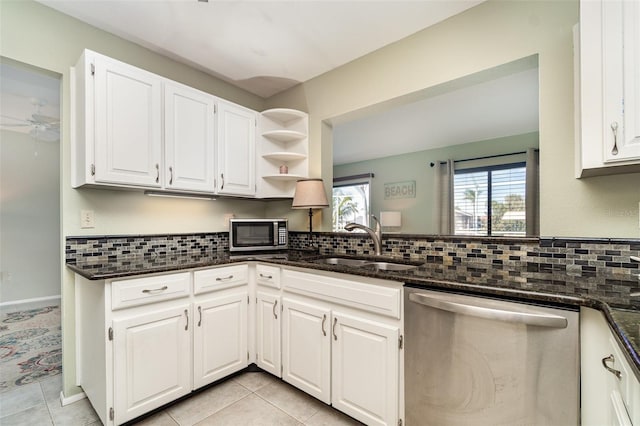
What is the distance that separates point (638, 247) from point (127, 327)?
8.15ft

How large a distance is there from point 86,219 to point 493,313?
2.34 meters

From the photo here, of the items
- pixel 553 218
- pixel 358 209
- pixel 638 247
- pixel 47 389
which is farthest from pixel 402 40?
pixel 358 209

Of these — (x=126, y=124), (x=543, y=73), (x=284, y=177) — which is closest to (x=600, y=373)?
(x=543, y=73)

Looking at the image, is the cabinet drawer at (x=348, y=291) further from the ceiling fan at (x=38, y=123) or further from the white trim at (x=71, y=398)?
the ceiling fan at (x=38, y=123)

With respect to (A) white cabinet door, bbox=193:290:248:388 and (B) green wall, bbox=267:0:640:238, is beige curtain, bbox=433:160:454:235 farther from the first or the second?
(A) white cabinet door, bbox=193:290:248:388

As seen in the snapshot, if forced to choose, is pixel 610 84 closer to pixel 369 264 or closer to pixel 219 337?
pixel 369 264

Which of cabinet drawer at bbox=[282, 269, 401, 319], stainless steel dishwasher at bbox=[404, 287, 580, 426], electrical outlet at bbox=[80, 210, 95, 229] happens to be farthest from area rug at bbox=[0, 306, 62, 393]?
stainless steel dishwasher at bbox=[404, 287, 580, 426]

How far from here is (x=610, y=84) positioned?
1.10 m

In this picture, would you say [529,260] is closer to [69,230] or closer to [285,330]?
[285,330]

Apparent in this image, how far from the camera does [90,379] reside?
65.9 inches

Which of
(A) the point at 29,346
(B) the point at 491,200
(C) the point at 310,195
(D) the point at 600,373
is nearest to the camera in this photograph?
(D) the point at 600,373

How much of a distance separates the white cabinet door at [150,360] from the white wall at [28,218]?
3504 millimetres

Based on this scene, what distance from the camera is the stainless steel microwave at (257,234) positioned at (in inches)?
92.5

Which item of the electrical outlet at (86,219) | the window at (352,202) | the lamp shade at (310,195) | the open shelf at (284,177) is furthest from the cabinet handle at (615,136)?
the window at (352,202)
